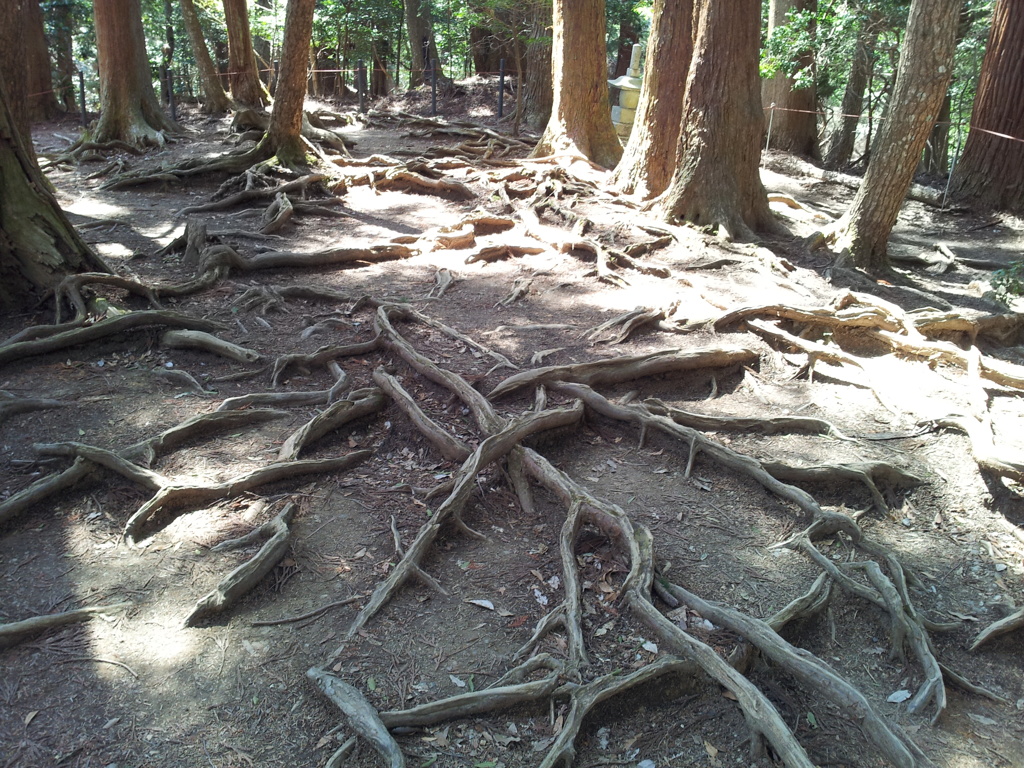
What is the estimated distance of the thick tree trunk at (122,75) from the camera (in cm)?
1313

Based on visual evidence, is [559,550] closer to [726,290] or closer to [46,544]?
[46,544]

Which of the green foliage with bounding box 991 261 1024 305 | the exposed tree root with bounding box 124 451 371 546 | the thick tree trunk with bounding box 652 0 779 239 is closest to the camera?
the exposed tree root with bounding box 124 451 371 546

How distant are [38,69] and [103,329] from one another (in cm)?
1578

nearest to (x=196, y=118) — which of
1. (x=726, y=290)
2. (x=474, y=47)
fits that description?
(x=474, y=47)

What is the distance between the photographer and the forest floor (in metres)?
2.94

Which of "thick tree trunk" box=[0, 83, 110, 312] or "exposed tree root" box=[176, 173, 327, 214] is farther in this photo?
"exposed tree root" box=[176, 173, 327, 214]

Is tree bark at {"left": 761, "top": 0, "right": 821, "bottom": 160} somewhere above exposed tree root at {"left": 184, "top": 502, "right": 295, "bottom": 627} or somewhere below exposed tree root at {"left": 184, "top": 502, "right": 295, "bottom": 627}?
above

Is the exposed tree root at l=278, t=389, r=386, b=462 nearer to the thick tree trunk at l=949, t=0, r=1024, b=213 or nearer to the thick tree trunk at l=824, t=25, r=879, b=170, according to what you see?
the thick tree trunk at l=949, t=0, r=1024, b=213

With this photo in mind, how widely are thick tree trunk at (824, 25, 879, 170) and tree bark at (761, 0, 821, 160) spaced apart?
22.4 inches

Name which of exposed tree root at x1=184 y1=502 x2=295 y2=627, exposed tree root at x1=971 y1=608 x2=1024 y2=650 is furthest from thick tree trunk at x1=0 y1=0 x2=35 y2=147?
exposed tree root at x1=971 y1=608 x2=1024 y2=650

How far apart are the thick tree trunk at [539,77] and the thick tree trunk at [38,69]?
10.8 m

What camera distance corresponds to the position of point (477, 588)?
368 centimetres

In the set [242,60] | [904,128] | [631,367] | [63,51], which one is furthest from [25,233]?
[63,51]

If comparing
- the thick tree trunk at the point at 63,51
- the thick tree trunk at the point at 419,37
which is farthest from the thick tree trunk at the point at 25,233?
the thick tree trunk at the point at 419,37
